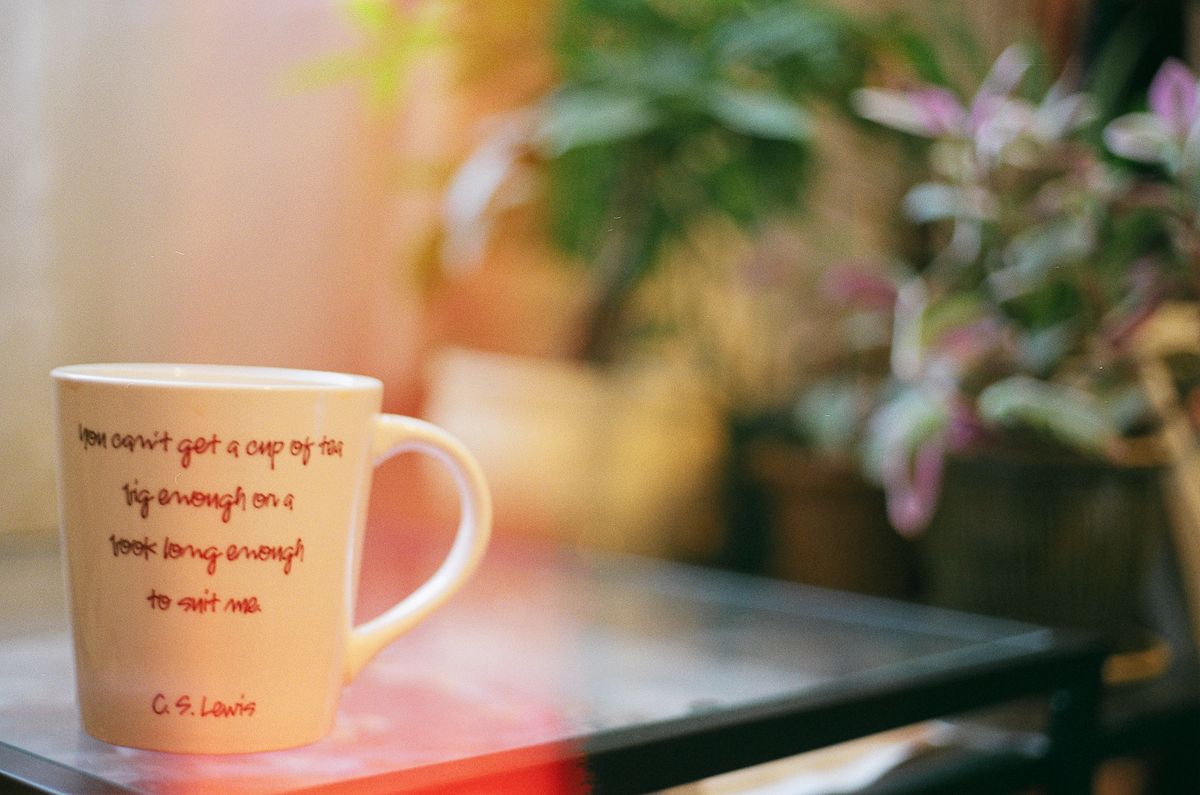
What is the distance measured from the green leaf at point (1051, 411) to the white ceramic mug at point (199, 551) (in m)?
0.51

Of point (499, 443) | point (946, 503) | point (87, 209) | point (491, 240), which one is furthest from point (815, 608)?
point (491, 240)

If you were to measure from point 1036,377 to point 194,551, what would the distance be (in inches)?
24.0

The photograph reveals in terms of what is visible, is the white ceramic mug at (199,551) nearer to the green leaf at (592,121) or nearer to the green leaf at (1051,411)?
the green leaf at (1051,411)

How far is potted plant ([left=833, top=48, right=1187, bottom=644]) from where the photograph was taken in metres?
0.78

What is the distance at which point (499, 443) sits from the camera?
3.86ft

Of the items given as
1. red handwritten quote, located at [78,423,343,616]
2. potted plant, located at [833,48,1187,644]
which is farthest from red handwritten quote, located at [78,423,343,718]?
potted plant, located at [833,48,1187,644]

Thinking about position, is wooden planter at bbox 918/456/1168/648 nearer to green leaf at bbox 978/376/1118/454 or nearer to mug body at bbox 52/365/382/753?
green leaf at bbox 978/376/1118/454

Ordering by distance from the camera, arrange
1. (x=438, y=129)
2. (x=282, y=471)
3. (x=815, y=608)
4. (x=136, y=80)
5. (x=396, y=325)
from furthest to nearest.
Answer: (x=438, y=129) < (x=396, y=325) < (x=136, y=80) < (x=815, y=608) < (x=282, y=471)

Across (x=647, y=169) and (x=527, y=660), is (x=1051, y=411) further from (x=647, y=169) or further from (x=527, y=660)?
(x=647, y=169)

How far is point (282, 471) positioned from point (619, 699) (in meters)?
0.15

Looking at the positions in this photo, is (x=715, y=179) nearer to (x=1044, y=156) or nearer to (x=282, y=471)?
(x=1044, y=156)

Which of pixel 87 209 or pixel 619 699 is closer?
pixel 619 699

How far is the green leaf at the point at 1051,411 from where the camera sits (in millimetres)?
735

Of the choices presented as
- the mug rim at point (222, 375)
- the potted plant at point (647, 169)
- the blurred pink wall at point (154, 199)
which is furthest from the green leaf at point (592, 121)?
the mug rim at point (222, 375)
